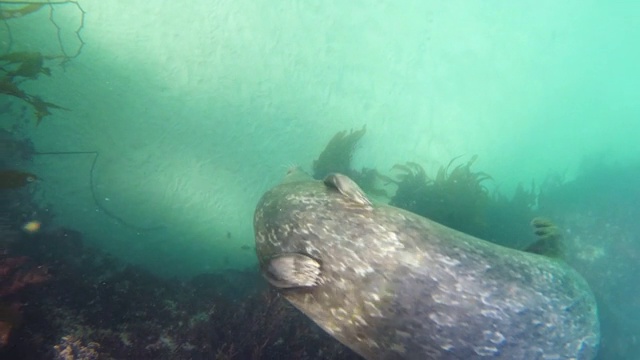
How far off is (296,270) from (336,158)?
182 inches

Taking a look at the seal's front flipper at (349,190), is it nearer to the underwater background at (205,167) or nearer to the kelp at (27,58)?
the underwater background at (205,167)

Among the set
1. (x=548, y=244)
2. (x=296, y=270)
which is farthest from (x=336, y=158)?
(x=296, y=270)

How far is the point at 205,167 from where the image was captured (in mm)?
6465

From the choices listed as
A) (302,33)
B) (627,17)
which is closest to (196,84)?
(302,33)

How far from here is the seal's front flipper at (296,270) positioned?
2.66 meters

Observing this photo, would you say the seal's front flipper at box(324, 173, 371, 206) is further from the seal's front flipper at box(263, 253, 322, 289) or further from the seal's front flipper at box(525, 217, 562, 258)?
the seal's front flipper at box(525, 217, 562, 258)

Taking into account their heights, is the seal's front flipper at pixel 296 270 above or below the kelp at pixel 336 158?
below

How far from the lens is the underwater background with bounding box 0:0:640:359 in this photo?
371 cm

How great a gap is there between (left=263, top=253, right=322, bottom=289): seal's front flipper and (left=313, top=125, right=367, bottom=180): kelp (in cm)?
416

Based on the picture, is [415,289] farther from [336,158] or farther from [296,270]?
[336,158]

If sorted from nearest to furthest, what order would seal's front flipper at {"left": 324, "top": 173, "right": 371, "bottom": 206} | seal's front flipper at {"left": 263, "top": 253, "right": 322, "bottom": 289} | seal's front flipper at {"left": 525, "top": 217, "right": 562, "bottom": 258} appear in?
seal's front flipper at {"left": 263, "top": 253, "right": 322, "bottom": 289}, seal's front flipper at {"left": 324, "top": 173, "right": 371, "bottom": 206}, seal's front flipper at {"left": 525, "top": 217, "right": 562, "bottom": 258}

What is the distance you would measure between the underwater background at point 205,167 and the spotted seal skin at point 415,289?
1304 millimetres

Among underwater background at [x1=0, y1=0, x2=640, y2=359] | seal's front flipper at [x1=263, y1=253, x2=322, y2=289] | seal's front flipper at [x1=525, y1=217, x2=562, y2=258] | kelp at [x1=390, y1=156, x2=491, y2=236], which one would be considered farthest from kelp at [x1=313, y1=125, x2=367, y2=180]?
seal's front flipper at [x1=263, y1=253, x2=322, y2=289]

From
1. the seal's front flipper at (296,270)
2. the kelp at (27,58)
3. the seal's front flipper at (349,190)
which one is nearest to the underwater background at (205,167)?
the kelp at (27,58)
